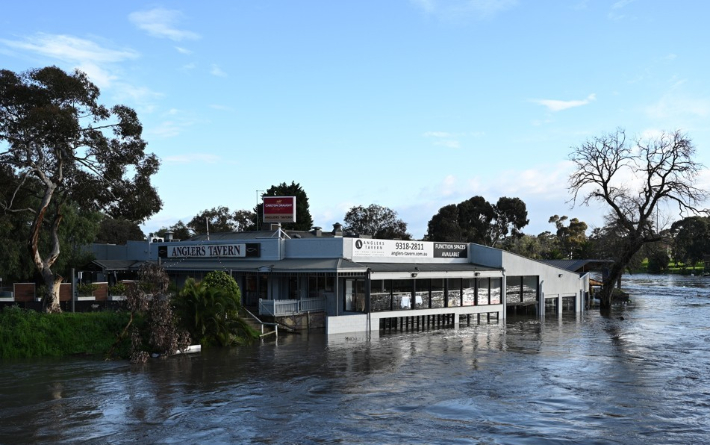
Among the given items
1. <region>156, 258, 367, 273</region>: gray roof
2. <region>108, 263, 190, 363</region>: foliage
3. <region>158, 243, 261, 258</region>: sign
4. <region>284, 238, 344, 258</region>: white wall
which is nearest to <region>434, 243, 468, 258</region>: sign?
<region>284, 238, 344, 258</region>: white wall

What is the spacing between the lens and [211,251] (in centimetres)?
4641

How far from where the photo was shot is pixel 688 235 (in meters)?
120

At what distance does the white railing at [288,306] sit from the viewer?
38.2 metres

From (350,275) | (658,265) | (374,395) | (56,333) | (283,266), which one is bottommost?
(374,395)

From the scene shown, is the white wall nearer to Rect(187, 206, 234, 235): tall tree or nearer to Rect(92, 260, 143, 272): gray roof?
Rect(92, 260, 143, 272): gray roof

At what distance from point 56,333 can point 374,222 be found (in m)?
81.3

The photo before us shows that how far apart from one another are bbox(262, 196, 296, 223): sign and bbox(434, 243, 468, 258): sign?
1094 cm

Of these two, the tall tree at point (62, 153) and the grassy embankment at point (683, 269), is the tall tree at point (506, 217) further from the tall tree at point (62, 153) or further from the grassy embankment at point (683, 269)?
the tall tree at point (62, 153)

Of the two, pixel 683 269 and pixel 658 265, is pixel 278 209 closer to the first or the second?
pixel 683 269

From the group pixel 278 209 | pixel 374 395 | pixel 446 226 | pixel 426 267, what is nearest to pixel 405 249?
pixel 426 267

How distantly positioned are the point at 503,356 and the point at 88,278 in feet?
103

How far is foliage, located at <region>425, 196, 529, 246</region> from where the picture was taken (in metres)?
111

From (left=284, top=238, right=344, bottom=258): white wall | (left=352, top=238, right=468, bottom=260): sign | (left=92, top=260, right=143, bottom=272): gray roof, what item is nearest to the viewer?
(left=284, top=238, right=344, bottom=258): white wall

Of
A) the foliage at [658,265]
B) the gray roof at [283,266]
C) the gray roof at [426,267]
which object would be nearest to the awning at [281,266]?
the gray roof at [283,266]
